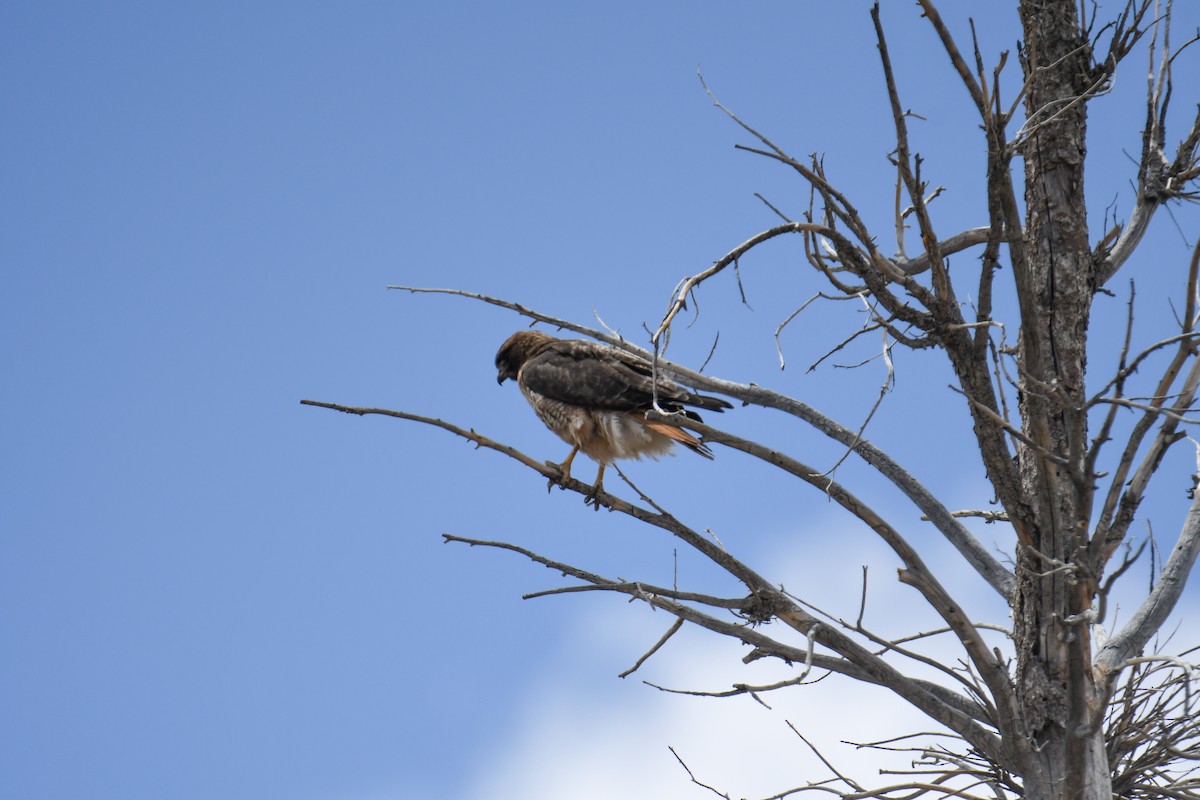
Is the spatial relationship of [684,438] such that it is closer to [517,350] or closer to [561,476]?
[561,476]

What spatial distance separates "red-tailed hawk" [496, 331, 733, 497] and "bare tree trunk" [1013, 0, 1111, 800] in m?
1.74

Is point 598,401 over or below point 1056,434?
over

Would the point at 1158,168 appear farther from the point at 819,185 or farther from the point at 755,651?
the point at 755,651

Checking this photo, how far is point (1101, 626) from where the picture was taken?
4.98m

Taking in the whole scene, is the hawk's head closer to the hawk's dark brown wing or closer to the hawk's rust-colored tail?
the hawk's dark brown wing

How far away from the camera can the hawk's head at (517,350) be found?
6.92 meters

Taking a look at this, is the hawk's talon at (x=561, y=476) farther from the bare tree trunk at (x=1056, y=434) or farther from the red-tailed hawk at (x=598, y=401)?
the bare tree trunk at (x=1056, y=434)

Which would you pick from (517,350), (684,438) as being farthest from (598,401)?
(517,350)

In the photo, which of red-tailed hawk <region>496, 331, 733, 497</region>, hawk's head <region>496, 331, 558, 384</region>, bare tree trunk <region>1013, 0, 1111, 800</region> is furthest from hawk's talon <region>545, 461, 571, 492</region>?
bare tree trunk <region>1013, 0, 1111, 800</region>

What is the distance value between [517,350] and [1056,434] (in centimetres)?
343

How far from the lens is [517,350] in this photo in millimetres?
7047

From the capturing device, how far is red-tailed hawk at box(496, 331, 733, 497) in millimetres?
5793

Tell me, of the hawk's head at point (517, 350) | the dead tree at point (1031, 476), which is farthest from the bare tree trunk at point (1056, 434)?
the hawk's head at point (517, 350)

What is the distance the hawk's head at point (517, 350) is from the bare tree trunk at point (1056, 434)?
3.00 m
